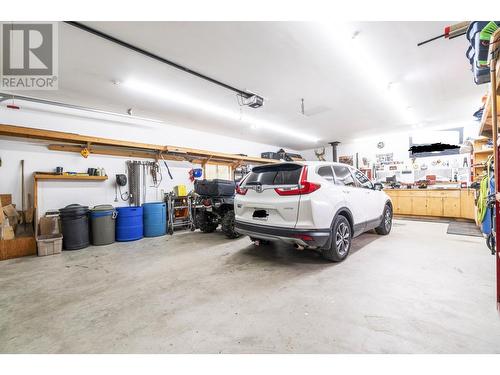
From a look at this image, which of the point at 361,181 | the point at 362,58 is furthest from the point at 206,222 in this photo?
the point at 362,58

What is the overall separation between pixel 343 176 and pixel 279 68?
2.15 m

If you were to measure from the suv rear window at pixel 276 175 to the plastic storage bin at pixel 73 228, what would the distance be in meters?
3.49

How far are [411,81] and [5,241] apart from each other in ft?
26.2

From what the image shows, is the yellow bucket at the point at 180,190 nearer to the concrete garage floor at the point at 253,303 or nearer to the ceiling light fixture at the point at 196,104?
the ceiling light fixture at the point at 196,104

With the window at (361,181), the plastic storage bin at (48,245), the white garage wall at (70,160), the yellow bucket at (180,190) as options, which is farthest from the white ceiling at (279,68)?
the plastic storage bin at (48,245)

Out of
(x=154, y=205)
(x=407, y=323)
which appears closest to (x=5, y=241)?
(x=154, y=205)

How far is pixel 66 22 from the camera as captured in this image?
2.42m

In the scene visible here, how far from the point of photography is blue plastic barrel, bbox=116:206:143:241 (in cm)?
447

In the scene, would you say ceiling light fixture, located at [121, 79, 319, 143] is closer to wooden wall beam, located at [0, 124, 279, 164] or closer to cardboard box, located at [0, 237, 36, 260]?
wooden wall beam, located at [0, 124, 279, 164]

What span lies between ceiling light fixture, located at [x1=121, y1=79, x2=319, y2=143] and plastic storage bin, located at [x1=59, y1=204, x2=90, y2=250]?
2.68 metres

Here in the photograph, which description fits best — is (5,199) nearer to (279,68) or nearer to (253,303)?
(253,303)

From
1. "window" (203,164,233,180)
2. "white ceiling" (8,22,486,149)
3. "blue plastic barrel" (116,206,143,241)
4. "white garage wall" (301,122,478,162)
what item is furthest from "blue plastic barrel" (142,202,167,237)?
"white garage wall" (301,122,478,162)
